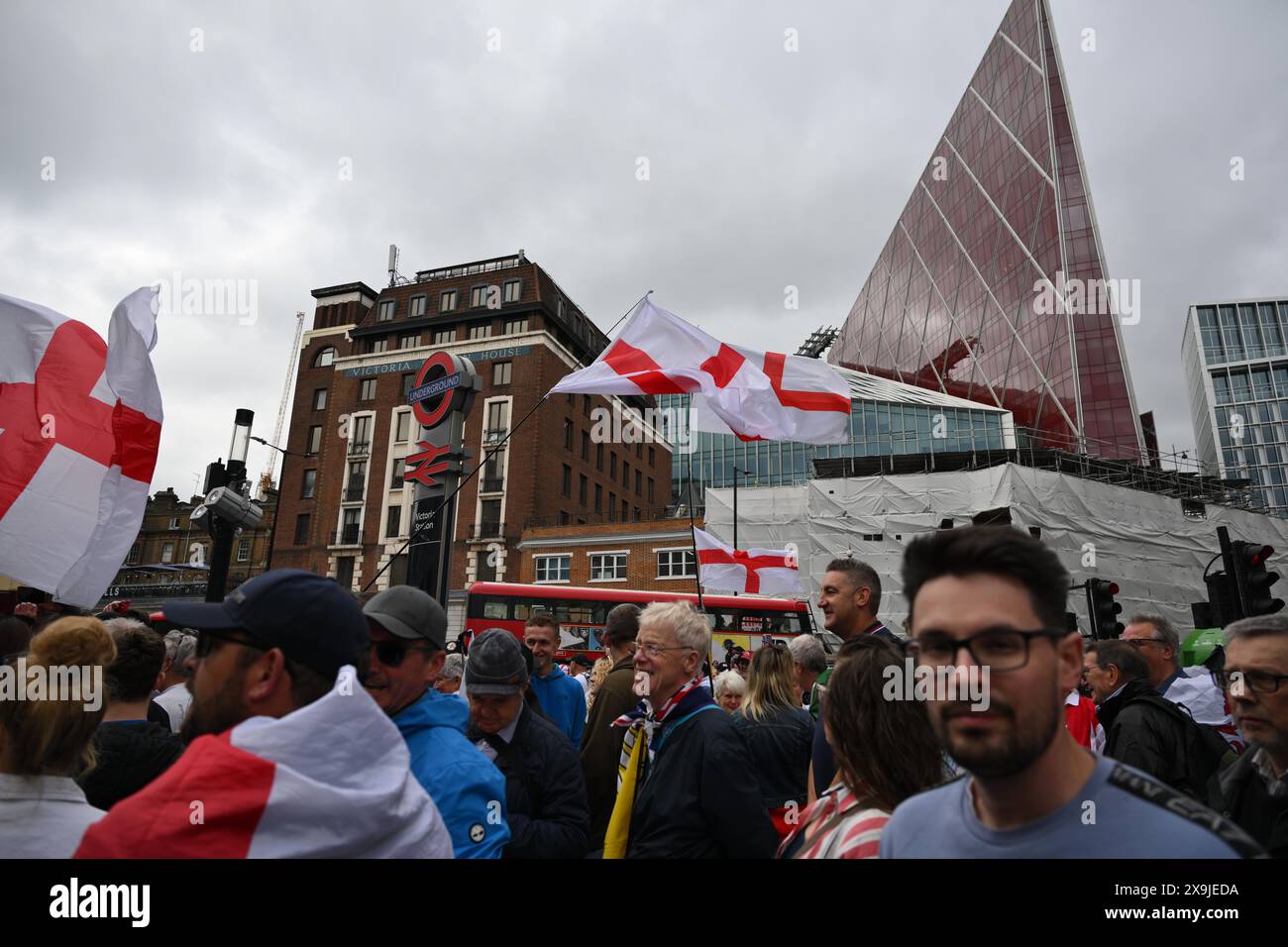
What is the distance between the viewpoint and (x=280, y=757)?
1.52m

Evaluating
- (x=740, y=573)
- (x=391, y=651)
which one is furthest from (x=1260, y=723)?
(x=740, y=573)

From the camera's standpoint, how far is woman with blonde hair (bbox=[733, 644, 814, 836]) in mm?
4215

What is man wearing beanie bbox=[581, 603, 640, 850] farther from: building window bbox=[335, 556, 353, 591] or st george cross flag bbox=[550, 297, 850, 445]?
building window bbox=[335, 556, 353, 591]

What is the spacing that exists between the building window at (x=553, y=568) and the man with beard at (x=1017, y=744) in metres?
39.0

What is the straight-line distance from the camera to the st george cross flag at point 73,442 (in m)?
4.78

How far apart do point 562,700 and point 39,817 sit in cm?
367

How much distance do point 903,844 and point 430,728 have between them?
154 cm

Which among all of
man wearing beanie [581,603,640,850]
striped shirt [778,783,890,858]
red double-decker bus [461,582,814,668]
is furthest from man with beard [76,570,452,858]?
red double-decker bus [461,582,814,668]

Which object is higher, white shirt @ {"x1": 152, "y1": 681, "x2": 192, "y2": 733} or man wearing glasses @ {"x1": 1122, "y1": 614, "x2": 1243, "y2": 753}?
man wearing glasses @ {"x1": 1122, "y1": 614, "x2": 1243, "y2": 753}

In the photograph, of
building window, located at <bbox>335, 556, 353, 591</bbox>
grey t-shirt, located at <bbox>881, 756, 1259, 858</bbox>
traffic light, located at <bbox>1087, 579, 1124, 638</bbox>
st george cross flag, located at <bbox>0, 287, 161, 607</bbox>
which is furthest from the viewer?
building window, located at <bbox>335, 556, 353, 591</bbox>

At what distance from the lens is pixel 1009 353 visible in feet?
156

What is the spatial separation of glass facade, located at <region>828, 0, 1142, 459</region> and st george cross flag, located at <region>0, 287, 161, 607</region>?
41.5m

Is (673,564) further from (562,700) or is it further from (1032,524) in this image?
(562,700)

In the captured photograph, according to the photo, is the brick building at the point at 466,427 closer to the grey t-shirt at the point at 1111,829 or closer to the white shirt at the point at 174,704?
the white shirt at the point at 174,704
